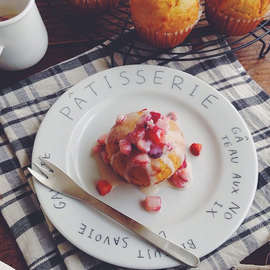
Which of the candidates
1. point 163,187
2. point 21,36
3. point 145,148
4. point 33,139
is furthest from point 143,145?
point 21,36

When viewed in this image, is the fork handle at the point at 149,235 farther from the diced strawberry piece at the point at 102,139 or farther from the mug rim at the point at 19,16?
the mug rim at the point at 19,16

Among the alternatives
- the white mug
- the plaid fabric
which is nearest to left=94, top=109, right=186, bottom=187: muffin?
the plaid fabric

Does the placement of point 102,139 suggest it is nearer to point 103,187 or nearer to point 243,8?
point 103,187

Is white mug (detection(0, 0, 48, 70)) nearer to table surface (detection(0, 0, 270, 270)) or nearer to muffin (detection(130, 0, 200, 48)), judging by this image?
table surface (detection(0, 0, 270, 270))

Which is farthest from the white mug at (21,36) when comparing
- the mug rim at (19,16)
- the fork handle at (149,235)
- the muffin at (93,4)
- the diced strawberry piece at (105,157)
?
the fork handle at (149,235)

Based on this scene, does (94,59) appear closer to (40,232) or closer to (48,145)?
(48,145)

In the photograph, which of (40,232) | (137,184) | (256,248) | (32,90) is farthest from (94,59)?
(256,248)
